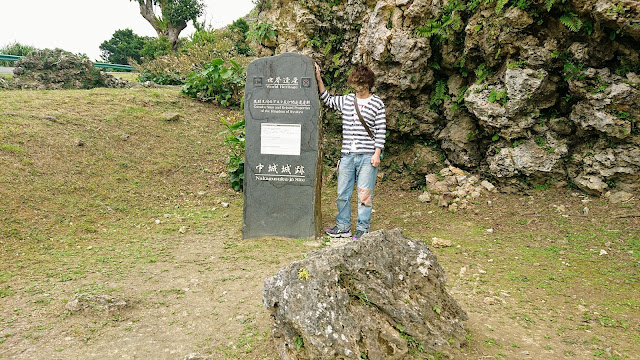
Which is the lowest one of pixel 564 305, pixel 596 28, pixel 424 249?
pixel 564 305

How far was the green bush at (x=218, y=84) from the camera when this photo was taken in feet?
34.8

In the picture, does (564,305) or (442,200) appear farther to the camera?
(442,200)

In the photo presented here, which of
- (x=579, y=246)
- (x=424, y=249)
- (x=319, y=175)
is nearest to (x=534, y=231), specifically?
(x=579, y=246)

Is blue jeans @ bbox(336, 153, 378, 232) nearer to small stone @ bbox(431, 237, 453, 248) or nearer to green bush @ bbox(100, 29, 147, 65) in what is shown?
small stone @ bbox(431, 237, 453, 248)

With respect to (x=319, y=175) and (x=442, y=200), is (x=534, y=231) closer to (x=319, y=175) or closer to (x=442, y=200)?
(x=442, y=200)

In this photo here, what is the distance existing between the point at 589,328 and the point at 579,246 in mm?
2066

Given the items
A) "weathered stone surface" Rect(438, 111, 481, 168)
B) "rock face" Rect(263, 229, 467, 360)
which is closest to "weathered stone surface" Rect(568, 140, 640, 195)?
"weathered stone surface" Rect(438, 111, 481, 168)

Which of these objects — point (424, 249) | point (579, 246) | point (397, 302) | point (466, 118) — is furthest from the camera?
point (466, 118)

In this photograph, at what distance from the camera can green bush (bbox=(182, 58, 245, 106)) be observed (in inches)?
418

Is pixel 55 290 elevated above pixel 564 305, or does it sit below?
below

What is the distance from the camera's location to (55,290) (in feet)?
14.5

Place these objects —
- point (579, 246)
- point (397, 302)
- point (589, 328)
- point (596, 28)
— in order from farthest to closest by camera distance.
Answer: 1. point (596, 28)
2. point (579, 246)
3. point (589, 328)
4. point (397, 302)

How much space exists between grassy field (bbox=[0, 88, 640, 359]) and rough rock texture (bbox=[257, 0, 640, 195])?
0.65m

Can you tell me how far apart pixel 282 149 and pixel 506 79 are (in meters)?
3.48
